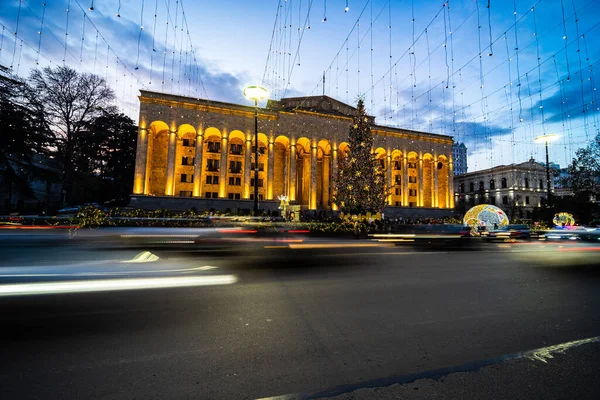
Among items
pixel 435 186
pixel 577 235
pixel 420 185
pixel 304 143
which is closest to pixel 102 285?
pixel 577 235

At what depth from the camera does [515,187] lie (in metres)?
62.4

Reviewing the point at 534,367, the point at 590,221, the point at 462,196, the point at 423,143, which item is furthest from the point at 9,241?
the point at 462,196

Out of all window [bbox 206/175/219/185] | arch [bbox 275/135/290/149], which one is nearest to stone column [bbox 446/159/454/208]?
arch [bbox 275/135/290/149]

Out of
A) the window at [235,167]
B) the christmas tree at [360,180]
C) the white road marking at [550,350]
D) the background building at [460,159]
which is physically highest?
the background building at [460,159]

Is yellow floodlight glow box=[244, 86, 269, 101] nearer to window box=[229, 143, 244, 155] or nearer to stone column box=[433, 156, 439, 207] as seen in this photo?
window box=[229, 143, 244, 155]

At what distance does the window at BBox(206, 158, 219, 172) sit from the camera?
40.5 m

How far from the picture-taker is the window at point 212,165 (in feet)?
133

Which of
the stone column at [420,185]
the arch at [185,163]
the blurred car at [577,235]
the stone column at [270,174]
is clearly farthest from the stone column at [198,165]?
the stone column at [420,185]

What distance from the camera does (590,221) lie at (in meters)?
28.2

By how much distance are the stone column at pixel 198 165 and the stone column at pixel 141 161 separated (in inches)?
243

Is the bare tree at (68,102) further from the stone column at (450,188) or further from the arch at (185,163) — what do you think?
the stone column at (450,188)

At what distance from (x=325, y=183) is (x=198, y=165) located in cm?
2086

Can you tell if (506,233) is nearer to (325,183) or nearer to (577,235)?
(577,235)

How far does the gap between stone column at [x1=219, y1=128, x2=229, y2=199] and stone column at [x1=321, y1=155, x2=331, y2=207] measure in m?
16.6
